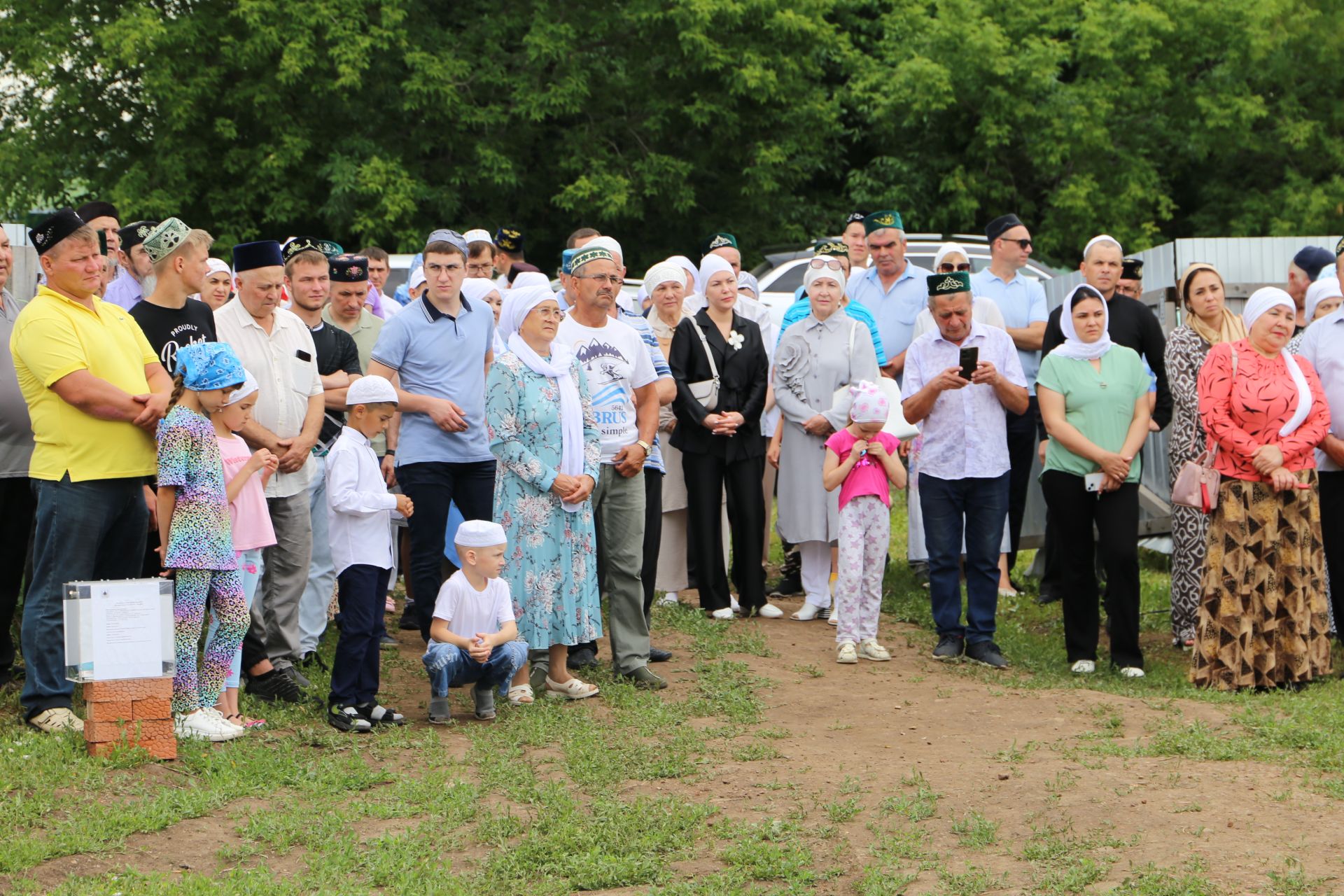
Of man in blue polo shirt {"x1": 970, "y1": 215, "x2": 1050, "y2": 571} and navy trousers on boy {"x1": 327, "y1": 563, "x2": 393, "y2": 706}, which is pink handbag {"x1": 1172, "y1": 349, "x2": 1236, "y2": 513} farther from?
navy trousers on boy {"x1": 327, "y1": 563, "x2": 393, "y2": 706}

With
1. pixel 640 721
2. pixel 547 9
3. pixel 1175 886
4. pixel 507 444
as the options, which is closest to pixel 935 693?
pixel 640 721

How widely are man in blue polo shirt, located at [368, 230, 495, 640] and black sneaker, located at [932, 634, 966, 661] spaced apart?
273 cm

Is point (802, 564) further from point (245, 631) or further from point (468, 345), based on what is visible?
point (245, 631)

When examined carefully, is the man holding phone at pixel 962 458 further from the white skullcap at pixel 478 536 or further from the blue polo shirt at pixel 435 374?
the white skullcap at pixel 478 536

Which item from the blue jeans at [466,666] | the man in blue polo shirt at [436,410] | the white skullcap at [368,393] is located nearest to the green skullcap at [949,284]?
the man in blue polo shirt at [436,410]

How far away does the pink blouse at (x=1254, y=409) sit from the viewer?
829 cm

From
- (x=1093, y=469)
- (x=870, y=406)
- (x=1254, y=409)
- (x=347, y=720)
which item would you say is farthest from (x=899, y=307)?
(x=347, y=720)

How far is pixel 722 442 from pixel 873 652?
178 centimetres

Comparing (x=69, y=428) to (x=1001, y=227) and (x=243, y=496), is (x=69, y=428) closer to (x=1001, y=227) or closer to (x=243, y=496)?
(x=243, y=496)

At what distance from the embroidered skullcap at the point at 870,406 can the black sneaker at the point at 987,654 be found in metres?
1.40

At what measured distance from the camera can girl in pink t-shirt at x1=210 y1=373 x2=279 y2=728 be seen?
7.04 metres

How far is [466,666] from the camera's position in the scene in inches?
284

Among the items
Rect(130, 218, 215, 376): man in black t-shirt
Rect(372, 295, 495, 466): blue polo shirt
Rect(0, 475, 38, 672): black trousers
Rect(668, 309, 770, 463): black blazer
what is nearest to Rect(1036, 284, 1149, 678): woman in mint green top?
Rect(668, 309, 770, 463): black blazer

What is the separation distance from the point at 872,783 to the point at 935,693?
1882 millimetres
